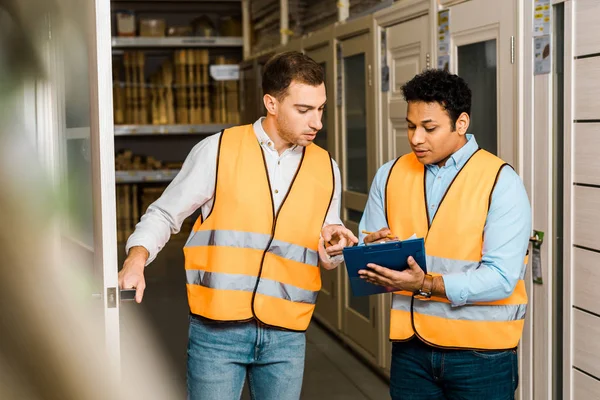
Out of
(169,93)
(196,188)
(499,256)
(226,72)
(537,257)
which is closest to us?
(499,256)

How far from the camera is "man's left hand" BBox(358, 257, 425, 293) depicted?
223 cm

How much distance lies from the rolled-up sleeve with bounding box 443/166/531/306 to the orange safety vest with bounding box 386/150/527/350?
4 centimetres

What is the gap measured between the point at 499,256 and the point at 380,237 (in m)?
0.34

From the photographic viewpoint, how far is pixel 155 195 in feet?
29.9

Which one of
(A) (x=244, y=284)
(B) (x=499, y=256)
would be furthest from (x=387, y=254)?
(A) (x=244, y=284)

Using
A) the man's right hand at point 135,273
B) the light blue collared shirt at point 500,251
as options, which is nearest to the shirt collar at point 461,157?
the light blue collared shirt at point 500,251

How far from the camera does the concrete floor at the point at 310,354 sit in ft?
14.6

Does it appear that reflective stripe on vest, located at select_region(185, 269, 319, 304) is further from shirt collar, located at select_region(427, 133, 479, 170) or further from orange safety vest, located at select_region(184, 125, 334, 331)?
shirt collar, located at select_region(427, 133, 479, 170)

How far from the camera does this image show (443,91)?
2326mm

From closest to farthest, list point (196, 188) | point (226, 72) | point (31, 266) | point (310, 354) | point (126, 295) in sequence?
point (31, 266) → point (126, 295) → point (196, 188) → point (310, 354) → point (226, 72)

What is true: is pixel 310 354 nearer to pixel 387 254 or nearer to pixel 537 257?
Answer: pixel 537 257

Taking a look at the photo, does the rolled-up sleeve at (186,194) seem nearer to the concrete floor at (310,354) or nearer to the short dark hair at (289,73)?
the short dark hair at (289,73)

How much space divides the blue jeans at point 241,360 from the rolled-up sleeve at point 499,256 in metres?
0.51

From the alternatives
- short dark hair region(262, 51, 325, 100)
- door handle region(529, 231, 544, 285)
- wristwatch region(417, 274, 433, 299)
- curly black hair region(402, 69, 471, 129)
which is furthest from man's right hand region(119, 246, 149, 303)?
door handle region(529, 231, 544, 285)
